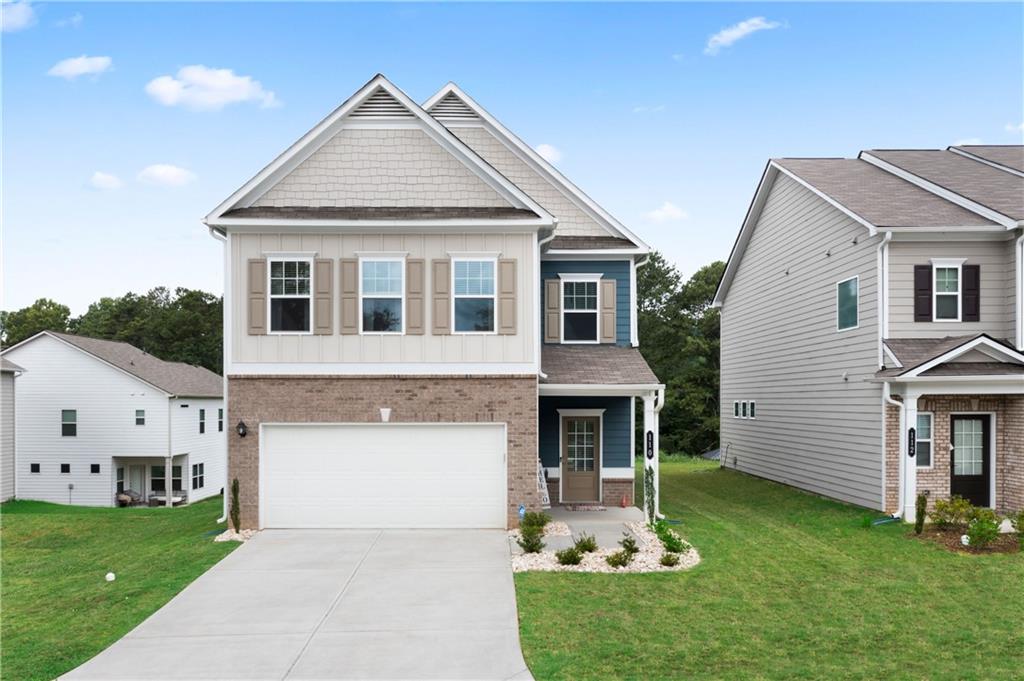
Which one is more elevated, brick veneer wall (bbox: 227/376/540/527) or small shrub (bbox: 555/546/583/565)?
brick veneer wall (bbox: 227/376/540/527)

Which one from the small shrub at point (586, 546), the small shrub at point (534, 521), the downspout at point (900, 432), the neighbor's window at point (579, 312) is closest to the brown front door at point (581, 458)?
the neighbor's window at point (579, 312)

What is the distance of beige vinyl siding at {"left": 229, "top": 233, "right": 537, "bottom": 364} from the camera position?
13570 millimetres

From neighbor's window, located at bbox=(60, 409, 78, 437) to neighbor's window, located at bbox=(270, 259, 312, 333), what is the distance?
66.9 feet

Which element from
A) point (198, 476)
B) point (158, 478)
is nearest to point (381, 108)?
point (158, 478)

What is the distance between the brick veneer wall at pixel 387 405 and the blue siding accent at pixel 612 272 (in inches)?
136

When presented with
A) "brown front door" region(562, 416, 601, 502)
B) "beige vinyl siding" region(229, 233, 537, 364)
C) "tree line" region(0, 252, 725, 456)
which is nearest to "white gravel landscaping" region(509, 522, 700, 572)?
"beige vinyl siding" region(229, 233, 537, 364)

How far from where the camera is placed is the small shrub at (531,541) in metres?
11.6

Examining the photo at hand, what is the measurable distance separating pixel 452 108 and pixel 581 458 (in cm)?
881

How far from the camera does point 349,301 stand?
13.6m

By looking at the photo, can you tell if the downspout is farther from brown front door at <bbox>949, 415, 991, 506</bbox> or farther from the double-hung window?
the double-hung window

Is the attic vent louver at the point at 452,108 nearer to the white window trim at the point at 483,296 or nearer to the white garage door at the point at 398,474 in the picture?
the white window trim at the point at 483,296

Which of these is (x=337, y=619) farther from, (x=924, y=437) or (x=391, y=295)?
(x=924, y=437)

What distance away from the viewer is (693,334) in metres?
42.4

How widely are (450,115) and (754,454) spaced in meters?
13.9
